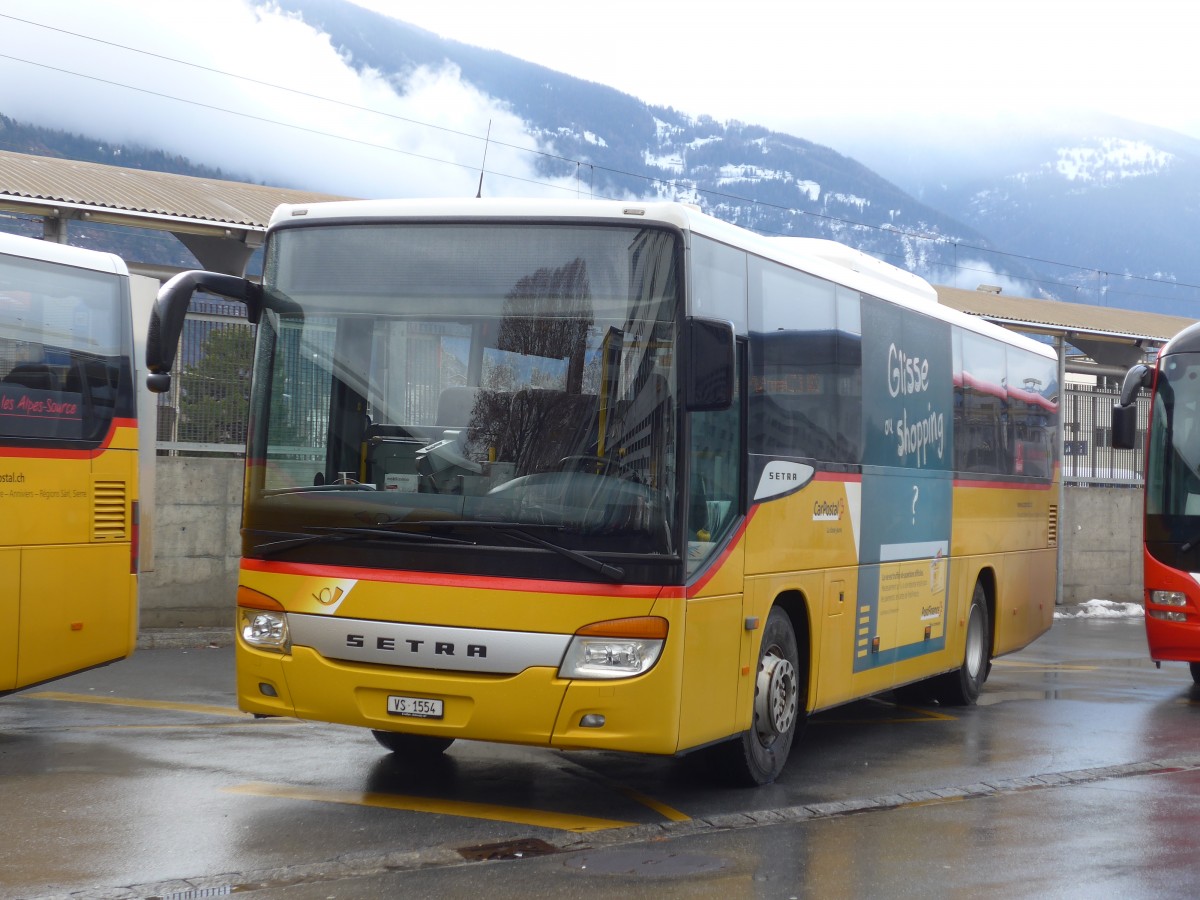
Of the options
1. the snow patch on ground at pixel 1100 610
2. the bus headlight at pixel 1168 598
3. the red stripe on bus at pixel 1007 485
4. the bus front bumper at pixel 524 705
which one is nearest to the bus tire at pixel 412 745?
the bus front bumper at pixel 524 705

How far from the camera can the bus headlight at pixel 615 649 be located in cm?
730

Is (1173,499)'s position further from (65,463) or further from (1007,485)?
(65,463)

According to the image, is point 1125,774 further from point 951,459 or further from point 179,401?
point 179,401

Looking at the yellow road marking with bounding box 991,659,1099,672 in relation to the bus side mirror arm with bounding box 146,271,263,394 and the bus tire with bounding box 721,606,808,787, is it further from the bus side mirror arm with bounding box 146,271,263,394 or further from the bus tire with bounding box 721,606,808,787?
the bus side mirror arm with bounding box 146,271,263,394

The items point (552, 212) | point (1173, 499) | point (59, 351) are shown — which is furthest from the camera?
point (1173, 499)

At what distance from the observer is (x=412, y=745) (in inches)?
374

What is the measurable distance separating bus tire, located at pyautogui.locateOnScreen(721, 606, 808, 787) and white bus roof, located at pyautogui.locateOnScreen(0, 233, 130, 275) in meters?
5.11

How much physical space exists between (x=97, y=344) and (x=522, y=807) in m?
4.53

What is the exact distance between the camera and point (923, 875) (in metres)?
6.87

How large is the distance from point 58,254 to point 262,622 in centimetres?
367

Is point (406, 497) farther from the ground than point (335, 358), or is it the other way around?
point (335, 358)

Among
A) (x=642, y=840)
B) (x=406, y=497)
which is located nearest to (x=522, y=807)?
(x=642, y=840)

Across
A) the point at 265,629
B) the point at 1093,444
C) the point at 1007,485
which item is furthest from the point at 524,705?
the point at 1093,444

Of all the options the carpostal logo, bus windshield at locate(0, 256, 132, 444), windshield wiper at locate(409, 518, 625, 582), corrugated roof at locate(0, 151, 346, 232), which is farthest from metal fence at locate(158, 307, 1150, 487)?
windshield wiper at locate(409, 518, 625, 582)
